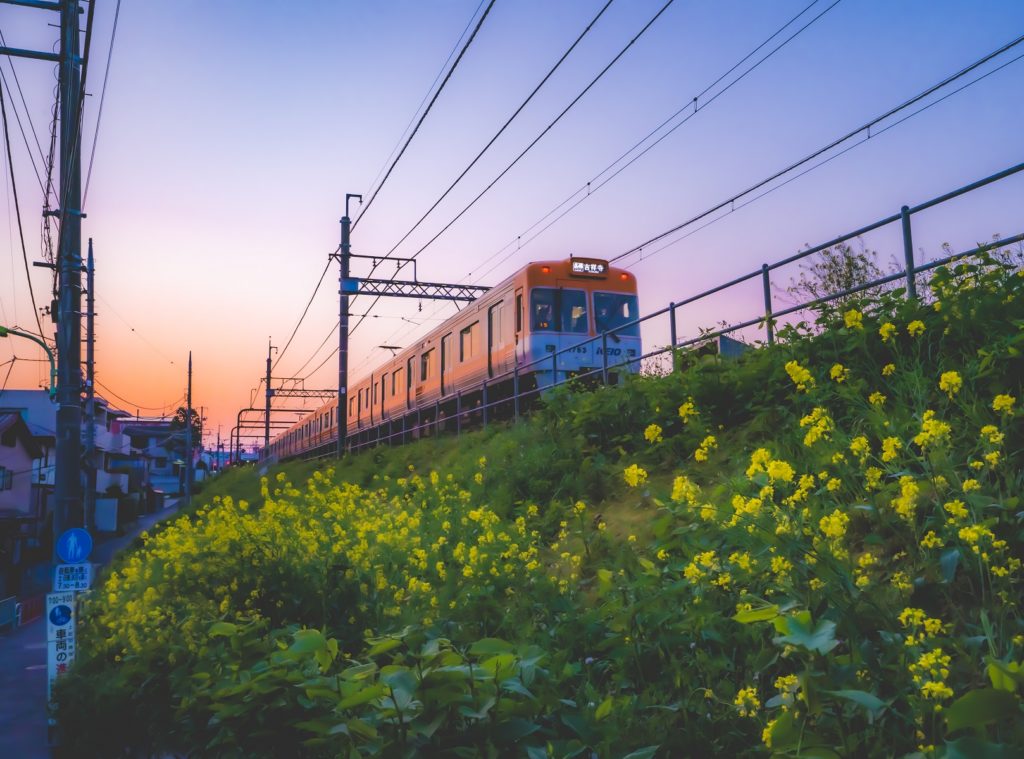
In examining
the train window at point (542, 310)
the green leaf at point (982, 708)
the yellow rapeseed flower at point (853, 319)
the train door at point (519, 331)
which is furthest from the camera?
the train door at point (519, 331)

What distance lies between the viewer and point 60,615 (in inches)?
445

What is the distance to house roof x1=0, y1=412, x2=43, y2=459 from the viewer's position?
117 ft

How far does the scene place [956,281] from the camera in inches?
229

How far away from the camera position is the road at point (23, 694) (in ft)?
50.6

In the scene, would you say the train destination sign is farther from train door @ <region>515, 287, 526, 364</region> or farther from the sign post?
the sign post

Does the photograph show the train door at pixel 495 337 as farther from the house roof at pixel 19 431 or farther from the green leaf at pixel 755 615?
the house roof at pixel 19 431

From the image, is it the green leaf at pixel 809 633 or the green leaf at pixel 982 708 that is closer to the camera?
the green leaf at pixel 982 708

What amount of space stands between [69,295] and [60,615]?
4414 mm

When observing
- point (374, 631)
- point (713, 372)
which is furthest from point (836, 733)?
point (713, 372)

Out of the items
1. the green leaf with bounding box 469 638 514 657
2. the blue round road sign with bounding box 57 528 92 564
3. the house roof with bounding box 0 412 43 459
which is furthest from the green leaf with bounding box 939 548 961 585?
the house roof with bounding box 0 412 43 459

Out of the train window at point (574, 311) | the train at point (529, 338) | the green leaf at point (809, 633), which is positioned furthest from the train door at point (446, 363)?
the green leaf at point (809, 633)

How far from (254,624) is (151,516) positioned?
73.0m

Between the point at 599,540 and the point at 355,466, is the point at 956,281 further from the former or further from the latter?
the point at 355,466

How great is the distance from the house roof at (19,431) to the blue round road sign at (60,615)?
93.7ft
